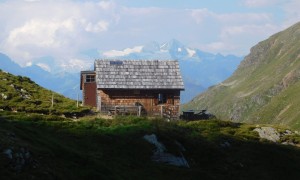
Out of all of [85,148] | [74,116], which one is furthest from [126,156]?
[74,116]

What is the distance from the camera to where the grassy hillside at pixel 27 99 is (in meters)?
52.8

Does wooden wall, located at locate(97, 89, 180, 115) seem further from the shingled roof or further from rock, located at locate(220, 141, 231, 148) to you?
rock, located at locate(220, 141, 231, 148)

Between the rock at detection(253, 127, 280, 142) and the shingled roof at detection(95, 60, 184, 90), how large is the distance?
1294 centimetres

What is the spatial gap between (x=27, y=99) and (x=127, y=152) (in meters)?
31.4

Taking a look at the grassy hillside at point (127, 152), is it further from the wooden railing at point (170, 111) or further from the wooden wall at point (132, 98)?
the wooden wall at point (132, 98)

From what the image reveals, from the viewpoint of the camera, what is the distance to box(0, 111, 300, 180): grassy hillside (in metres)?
21.5

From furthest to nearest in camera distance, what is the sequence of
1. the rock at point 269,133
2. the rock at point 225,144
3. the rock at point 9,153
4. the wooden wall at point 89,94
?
the wooden wall at point 89,94, the rock at point 269,133, the rock at point 225,144, the rock at point 9,153

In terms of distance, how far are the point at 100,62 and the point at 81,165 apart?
1579 inches

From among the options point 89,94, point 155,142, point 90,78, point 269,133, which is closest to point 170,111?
point 89,94

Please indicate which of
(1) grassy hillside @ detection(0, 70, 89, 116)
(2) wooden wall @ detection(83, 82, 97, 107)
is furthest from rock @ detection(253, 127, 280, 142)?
(2) wooden wall @ detection(83, 82, 97, 107)

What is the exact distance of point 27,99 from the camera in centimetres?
5969

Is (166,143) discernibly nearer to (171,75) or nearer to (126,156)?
(126,156)

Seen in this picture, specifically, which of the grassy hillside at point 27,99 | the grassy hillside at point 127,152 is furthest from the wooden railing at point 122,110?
the grassy hillside at point 127,152

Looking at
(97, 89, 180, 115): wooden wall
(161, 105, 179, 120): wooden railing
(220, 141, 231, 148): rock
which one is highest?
(97, 89, 180, 115): wooden wall
